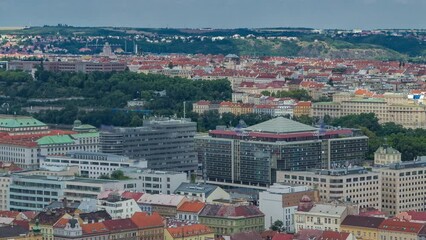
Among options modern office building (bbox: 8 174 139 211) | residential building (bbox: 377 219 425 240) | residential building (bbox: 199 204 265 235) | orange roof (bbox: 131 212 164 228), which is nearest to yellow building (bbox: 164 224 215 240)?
orange roof (bbox: 131 212 164 228)

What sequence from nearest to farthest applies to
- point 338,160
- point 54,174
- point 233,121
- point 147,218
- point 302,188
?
point 147,218 → point 302,188 → point 54,174 → point 338,160 → point 233,121

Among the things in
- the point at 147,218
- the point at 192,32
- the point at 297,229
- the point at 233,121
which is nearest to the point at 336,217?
the point at 297,229

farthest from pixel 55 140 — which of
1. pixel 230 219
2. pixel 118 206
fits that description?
pixel 230 219

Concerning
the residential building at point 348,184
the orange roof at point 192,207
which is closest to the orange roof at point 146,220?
the orange roof at point 192,207

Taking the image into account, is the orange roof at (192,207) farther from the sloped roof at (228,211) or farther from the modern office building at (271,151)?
the modern office building at (271,151)

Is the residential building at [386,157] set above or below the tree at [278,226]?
above

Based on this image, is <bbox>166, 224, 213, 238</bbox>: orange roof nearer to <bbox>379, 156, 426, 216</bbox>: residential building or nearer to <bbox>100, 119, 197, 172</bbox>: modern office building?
<bbox>379, 156, 426, 216</bbox>: residential building

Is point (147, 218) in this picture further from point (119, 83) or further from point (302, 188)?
point (119, 83)
